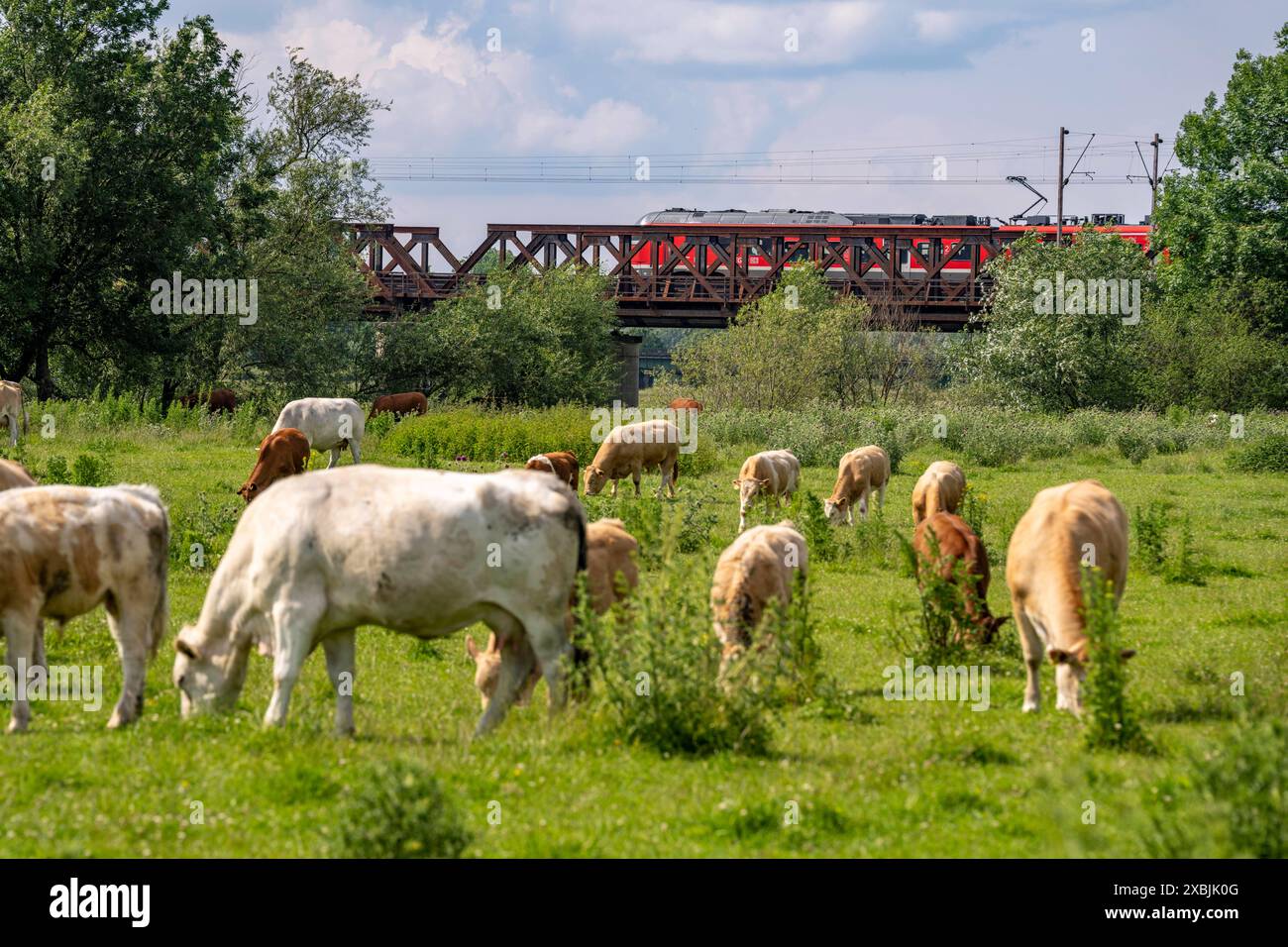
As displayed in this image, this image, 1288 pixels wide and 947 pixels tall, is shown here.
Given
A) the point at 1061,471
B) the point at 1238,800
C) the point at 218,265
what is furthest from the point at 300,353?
the point at 1238,800

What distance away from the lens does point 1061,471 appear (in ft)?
103

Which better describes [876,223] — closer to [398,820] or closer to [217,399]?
[217,399]

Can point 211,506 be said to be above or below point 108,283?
below

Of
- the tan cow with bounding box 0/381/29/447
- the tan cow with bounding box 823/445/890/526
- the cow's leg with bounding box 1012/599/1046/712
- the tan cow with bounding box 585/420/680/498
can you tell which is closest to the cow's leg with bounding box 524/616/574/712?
the cow's leg with bounding box 1012/599/1046/712

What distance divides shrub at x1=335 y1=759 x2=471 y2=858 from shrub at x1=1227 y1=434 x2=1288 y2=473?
94.8 ft

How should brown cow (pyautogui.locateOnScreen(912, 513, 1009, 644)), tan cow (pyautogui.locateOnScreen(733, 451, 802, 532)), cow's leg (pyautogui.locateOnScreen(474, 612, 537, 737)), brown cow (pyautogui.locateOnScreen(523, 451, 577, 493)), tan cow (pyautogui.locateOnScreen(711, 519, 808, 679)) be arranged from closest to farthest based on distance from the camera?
cow's leg (pyautogui.locateOnScreen(474, 612, 537, 737))
tan cow (pyautogui.locateOnScreen(711, 519, 808, 679))
brown cow (pyautogui.locateOnScreen(912, 513, 1009, 644))
tan cow (pyautogui.locateOnScreen(733, 451, 802, 532))
brown cow (pyautogui.locateOnScreen(523, 451, 577, 493))

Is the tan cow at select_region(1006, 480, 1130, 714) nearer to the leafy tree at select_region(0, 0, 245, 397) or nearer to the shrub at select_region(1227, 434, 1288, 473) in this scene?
the shrub at select_region(1227, 434, 1288, 473)

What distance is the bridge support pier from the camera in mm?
61406

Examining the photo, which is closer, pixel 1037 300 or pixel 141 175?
pixel 141 175

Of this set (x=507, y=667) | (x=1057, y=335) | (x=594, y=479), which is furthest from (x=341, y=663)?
(x=1057, y=335)

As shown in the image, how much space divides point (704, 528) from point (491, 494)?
31.9 feet

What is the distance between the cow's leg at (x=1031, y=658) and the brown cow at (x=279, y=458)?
1361cm

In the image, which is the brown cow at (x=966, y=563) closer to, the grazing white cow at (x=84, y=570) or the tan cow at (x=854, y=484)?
the grazing white cow at (x=84, y=570)
